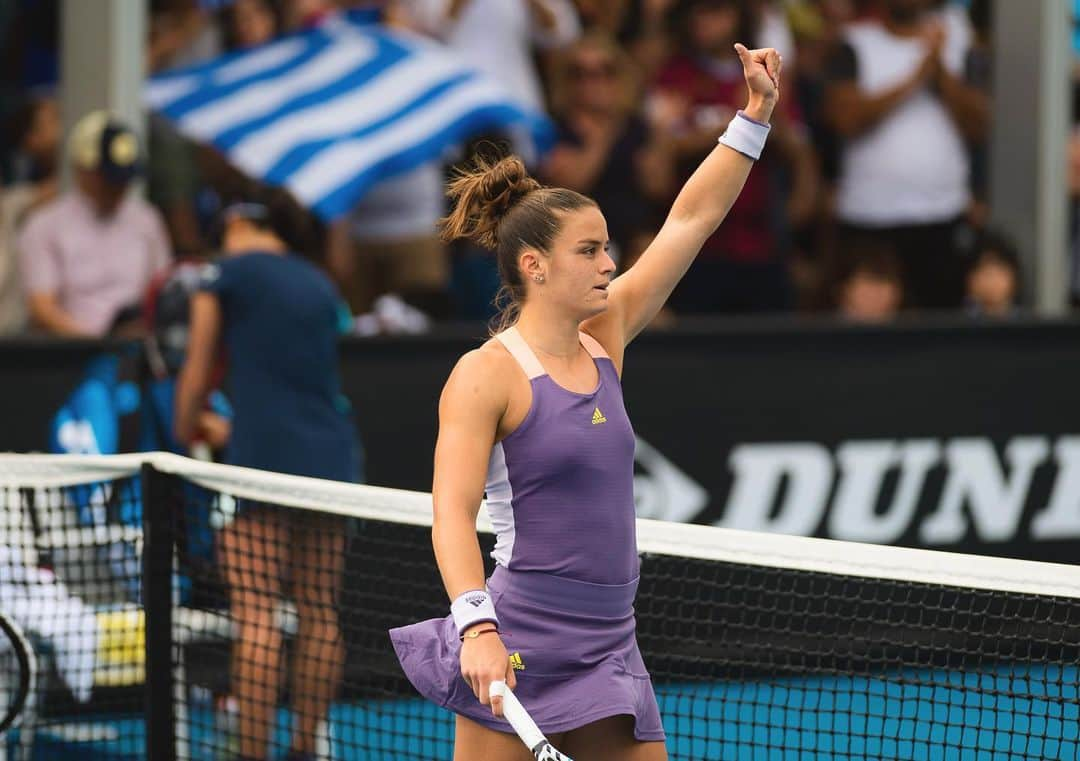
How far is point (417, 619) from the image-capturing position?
6738 mm

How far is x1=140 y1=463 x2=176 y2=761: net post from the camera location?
5.15 metres

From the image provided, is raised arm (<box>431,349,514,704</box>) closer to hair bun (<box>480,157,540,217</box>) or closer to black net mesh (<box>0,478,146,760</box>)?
hair bun (<box>480,157,540,217</box>)

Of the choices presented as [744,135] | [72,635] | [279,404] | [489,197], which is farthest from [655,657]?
[489,197]

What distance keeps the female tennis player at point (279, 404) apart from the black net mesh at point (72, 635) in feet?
1.32

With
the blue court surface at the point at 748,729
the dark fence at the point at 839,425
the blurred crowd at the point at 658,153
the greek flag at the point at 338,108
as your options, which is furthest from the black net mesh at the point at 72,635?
the greek flag at the point at 338,108

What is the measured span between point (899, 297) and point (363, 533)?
3868mm

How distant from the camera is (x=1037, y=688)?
7.09 m

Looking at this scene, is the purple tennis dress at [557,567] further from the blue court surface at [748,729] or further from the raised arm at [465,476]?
the blue court surface at [748,729]

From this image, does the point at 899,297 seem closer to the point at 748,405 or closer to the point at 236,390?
the point at 748,405

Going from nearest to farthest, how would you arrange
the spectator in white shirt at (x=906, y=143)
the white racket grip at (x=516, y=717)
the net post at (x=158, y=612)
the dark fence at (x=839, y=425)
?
the white racket grip at (x=516, y=717) → the net post at (x=158, y=612) → the dark fence at (x=839, y=425) → the spectator in white shirt at (x=906, y=143)

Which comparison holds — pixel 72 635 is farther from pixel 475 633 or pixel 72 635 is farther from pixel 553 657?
pixel 475 633

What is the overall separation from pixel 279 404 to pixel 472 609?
9.59 ft

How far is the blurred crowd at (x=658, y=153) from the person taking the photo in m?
8.99

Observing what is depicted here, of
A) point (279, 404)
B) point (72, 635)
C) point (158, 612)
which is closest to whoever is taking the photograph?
point (158, 612)
